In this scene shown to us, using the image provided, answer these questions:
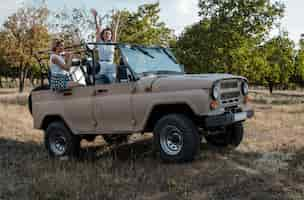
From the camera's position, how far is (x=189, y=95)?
6617 mm

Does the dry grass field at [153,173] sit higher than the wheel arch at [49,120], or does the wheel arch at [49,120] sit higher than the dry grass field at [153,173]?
the wheel arch at [49,120]

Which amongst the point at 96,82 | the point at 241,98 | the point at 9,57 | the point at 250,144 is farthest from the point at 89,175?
the point at 9,57

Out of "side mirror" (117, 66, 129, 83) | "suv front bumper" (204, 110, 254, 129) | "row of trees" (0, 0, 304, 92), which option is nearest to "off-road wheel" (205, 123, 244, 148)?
"suv front bumper" (204, 110, 254, 129)

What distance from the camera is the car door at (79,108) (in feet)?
25.8

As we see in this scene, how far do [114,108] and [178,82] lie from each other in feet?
4.33

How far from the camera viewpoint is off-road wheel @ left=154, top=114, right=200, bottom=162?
6750 millimetres

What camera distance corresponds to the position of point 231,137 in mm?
8406

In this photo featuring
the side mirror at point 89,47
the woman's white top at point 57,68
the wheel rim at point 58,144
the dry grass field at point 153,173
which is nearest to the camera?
the dry grass field at point 153,173

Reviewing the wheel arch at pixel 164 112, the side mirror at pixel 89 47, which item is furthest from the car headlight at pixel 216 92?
the side mirror at pixel 89 47

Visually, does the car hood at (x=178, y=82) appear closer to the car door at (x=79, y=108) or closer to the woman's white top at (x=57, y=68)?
the car door at (x=79, y=108)

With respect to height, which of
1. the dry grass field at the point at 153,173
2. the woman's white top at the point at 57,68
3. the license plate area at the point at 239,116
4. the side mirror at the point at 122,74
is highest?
the woman's white top at the point at 57,68

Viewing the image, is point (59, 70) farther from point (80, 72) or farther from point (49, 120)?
point (49, 120)

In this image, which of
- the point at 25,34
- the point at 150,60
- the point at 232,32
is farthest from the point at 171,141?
the point at 25,34

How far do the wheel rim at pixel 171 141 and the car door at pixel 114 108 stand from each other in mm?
648
